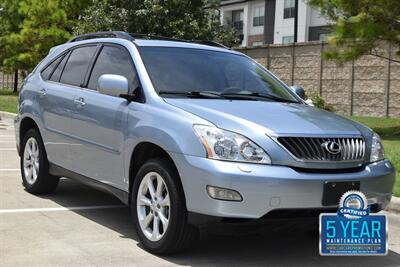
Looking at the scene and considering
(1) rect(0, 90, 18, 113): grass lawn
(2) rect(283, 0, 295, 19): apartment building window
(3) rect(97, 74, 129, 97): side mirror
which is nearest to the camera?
(3) rect(97, 74, 129, 97): side mirror

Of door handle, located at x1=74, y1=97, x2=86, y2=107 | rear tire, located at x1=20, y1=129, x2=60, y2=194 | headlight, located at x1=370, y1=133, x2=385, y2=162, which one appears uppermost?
door handle, located at x1=74, y1=97, x2=86, y2=107

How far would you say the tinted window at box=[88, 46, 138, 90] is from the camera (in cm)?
558

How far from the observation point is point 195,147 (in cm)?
446

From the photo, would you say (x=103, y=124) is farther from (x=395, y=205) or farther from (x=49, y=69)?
(x=395, y=205)

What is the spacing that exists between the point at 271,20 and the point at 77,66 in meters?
43.5

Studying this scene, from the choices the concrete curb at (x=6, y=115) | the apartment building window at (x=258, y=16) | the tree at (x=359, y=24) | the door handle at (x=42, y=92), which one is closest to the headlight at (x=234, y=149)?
the door handle at (x=42, y=92)

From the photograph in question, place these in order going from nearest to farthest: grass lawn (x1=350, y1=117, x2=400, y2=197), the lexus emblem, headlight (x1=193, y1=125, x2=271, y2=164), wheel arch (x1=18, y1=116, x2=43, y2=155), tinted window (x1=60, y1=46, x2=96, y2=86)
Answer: headlight (x1=193, y1=125, x2=271, y2=164) < the lexus emblem < tinted window (x1=60, y1=46, x2=96, y2=86) < wheel arch (x1=18, y1=116, x2=43, y2=155) < grass lawn (x1=350, y1=117, x2=400, y2=197)

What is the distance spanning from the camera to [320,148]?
450cm

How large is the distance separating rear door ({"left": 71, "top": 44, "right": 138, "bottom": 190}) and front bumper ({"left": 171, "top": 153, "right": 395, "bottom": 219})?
1.10m

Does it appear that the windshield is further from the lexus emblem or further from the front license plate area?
the front license plate area


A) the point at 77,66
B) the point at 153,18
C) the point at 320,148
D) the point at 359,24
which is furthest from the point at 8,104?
the point at 320,148

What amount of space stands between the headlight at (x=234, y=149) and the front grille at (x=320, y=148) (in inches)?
7.7

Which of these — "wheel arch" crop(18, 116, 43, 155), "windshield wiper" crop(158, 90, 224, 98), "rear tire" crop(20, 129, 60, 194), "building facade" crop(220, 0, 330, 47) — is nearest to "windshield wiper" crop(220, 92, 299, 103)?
"windshield wiper" crop(158, 90, 224, 98)

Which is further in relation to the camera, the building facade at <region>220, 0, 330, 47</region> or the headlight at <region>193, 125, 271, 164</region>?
the building facade at <region>220, 0, 330, 47</region>
